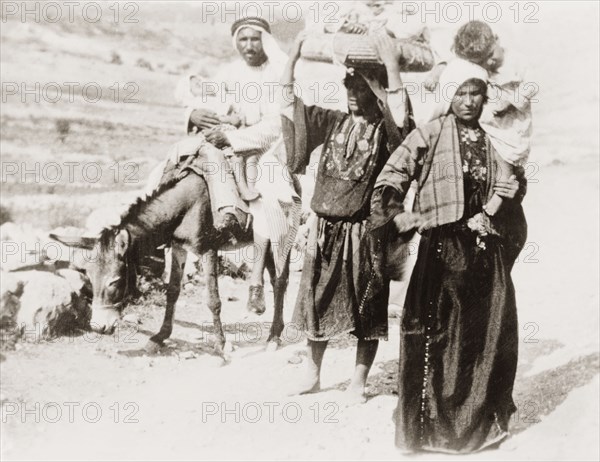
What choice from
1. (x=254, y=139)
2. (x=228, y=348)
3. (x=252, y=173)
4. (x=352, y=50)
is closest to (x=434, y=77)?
(x=352, y=50)

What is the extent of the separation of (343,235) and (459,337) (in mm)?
840

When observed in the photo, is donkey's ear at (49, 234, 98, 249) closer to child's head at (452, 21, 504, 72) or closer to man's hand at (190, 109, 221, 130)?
man's hand at (190, 109, 221, 130)

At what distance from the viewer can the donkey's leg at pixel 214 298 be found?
5402 millimetres

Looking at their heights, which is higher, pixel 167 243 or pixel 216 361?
pixel 167 243

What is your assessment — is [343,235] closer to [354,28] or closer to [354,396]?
[354,396]

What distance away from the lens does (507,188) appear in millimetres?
4410

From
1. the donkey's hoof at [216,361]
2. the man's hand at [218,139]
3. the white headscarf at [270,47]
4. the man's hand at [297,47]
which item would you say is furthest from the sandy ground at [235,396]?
the man's hand at [297,47]

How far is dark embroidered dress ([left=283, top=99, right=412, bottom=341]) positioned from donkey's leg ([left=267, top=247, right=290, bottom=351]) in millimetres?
589

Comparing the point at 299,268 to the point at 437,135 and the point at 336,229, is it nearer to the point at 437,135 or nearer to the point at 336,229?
the point at 336,229

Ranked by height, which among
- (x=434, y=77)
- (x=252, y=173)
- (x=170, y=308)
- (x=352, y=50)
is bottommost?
(x=170, y=308)

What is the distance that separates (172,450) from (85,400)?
68 centimetres

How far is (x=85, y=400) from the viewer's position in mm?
5195

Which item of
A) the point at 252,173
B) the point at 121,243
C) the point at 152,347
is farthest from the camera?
the point at 252,173

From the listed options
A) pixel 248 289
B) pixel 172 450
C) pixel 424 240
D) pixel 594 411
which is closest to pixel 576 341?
pixel 594 411
